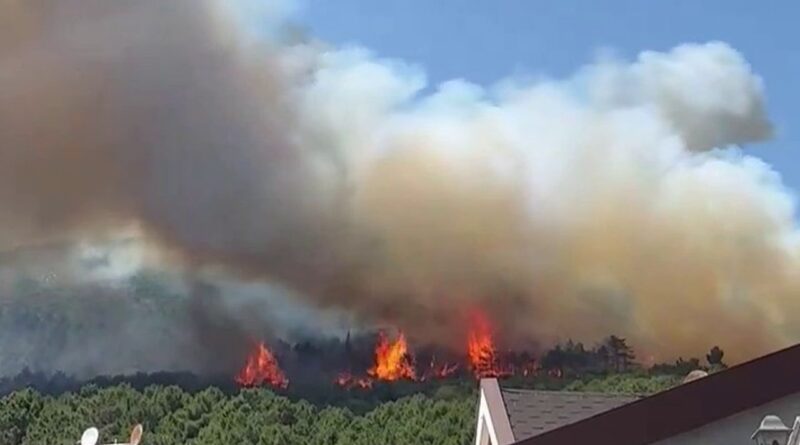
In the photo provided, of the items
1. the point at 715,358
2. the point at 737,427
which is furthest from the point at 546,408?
the point at 715,358

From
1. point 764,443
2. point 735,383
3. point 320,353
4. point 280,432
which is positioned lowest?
point 764,443

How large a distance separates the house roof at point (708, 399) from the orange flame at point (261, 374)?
19698mm

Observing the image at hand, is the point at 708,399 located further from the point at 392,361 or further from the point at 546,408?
the point at 392,361

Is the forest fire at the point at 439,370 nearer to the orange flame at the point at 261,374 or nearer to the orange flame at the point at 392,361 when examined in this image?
the orange flame at the point at 392,361

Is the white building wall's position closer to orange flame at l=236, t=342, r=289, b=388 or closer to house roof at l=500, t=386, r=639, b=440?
house roof at l=500, t=386, r=639, b=440

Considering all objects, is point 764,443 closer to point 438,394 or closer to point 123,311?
point 438,394

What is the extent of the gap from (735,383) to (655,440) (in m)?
0.27

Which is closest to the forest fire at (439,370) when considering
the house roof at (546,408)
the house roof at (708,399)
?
the house roof at (546,408)

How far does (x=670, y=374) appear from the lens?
20.3 meters

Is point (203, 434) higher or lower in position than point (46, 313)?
lower

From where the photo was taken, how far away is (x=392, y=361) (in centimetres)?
2242

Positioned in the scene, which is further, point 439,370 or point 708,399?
point 439,370

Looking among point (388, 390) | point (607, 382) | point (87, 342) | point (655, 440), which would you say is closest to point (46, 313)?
point (87, 342)

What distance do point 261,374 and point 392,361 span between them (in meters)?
2.80
